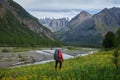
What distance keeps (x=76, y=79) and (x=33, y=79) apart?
267cm

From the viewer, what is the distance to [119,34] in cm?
10725

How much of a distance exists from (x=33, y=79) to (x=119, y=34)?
93289 millimetres

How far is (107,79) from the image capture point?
14.1 m

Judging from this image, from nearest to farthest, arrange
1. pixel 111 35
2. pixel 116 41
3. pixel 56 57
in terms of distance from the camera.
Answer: pixel 56 57
pixel 116 41
pixel 111 35

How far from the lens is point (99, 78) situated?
14359mm

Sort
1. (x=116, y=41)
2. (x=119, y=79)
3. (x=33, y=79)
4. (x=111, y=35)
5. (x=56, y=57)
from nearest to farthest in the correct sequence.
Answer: (x=119, y=79) < (x=33, y=79) < (x=56, y=57) < (x=116, y=41) < (x=111, y=35)

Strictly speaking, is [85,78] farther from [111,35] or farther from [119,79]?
[111,35]

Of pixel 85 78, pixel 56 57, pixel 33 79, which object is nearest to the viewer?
pixel 85 78

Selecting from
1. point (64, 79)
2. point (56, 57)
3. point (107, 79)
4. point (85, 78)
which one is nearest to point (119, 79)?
point (107, 79)

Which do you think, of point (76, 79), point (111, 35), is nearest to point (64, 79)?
point (76, 79)

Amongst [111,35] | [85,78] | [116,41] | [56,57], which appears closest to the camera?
[85,78]

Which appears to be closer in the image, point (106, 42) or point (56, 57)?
point (56, 57)

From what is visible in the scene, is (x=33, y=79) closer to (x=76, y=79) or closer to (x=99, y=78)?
(x=76, y=79)

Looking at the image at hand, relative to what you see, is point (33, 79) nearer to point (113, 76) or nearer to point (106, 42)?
point (113, 76)
